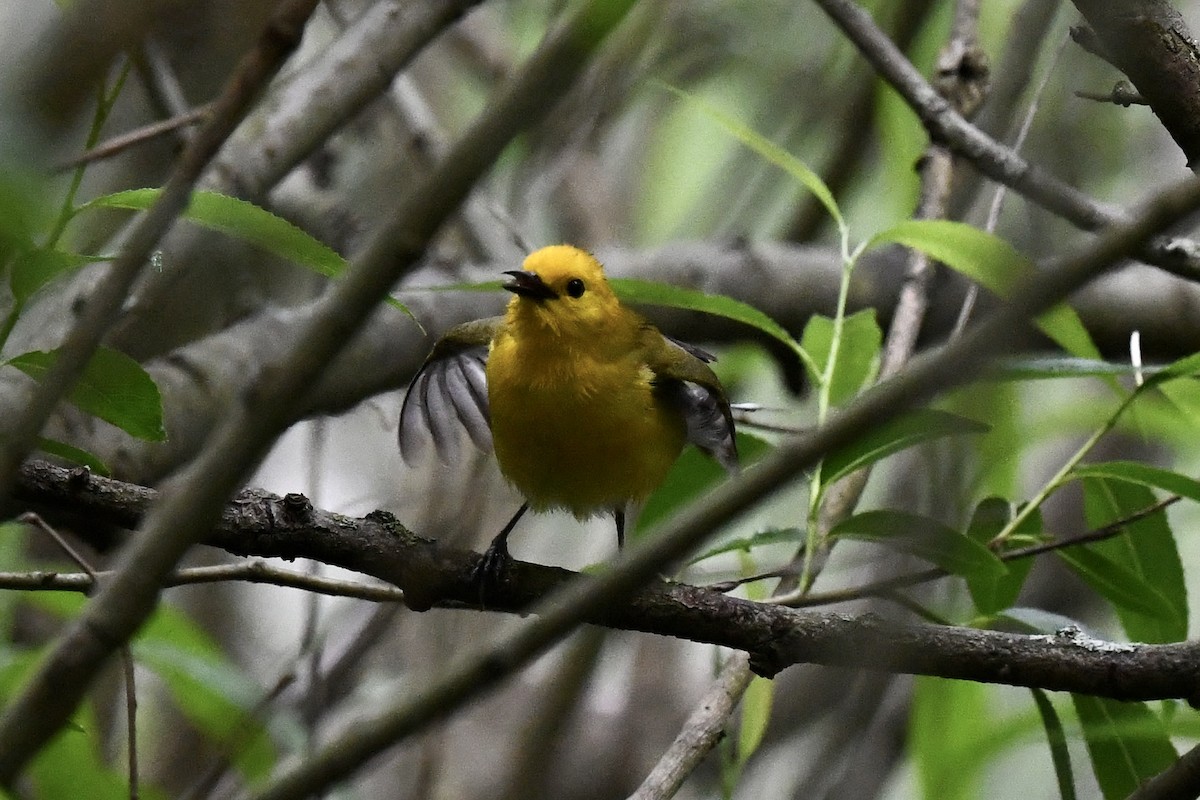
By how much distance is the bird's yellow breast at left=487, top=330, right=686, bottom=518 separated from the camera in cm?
254

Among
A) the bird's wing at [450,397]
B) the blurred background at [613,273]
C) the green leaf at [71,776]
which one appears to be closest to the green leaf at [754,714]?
the blurred background at [613,273]

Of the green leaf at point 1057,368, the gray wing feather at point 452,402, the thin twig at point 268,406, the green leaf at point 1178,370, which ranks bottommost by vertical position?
the thin twig at point 268,406

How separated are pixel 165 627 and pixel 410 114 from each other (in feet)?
6.52

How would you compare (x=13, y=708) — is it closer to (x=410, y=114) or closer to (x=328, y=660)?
(x=410, y=114)

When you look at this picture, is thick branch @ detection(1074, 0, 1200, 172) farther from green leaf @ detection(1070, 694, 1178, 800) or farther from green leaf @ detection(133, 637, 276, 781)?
green leaf @ detection(133, 637, 276, 781)

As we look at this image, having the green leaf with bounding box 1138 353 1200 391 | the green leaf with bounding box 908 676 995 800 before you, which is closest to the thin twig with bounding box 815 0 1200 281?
the green leaf with bounding box 1138 353 1200 391

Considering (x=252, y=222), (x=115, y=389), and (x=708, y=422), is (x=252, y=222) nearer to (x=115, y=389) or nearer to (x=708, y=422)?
(x=115, y=389)

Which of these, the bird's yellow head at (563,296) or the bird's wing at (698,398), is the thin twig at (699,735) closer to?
the bird's wing at (698,398)

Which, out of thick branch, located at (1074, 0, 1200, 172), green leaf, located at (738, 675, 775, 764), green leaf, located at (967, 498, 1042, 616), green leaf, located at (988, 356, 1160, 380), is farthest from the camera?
Result: green leaf, located at (738, 675, 775, 764)

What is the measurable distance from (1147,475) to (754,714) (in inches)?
29.8

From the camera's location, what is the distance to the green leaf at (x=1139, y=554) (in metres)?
2.05

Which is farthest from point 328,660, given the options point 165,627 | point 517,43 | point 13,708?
point 13,708

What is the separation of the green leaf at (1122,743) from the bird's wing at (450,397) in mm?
1380

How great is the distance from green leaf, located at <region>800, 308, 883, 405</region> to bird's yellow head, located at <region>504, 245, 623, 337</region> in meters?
0.55
